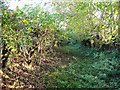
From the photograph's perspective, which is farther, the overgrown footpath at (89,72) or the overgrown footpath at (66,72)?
the overgrown footpath at (89,72)

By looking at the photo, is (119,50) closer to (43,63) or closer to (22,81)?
(43,63)

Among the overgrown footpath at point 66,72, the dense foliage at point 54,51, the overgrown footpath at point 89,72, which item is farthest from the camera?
the overgrown footpath at point 89,72

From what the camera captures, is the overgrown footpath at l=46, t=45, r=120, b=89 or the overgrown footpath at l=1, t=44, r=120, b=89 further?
the overgrown footpath at l=46, t=45, r=120, b=89

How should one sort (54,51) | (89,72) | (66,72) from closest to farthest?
(66,72), (89,72), (54,51)

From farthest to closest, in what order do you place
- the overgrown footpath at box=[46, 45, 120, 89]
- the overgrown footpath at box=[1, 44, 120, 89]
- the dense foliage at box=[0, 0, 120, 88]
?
the overgrown footpath at box=[46, 45, 120, 89] → the overgrown footpath at box=[1, 44, 120, 89] → the dense foliage at box=[0, 0, 120, 88]

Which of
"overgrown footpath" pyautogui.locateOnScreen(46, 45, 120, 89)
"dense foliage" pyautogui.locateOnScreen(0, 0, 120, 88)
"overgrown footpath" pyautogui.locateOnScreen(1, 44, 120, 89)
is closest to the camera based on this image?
"dense foliage" pyautogui.locateOnScreen(0, 0, 120, 88)

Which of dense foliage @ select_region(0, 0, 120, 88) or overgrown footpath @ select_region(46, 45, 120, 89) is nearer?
dense foliage @ select_region(0, 0, 120, 88)

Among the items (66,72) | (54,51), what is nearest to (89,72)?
(66,72)

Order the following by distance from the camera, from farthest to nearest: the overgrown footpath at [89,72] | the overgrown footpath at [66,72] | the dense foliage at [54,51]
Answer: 1. the overgrown footpath at [89,72]
2. the overgrown footpath at [66,72]
3. the dense foliage at [54,51]

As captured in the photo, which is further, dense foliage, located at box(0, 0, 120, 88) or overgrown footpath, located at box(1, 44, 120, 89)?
overgrown footpath, located at box(1, 44, 120, 89)

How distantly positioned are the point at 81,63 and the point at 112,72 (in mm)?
772

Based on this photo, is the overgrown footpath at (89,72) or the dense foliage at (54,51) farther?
the overgrown footpath at (89,72)

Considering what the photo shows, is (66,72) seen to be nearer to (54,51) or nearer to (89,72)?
(89,72)

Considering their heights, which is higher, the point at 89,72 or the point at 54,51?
the point at 54,51
